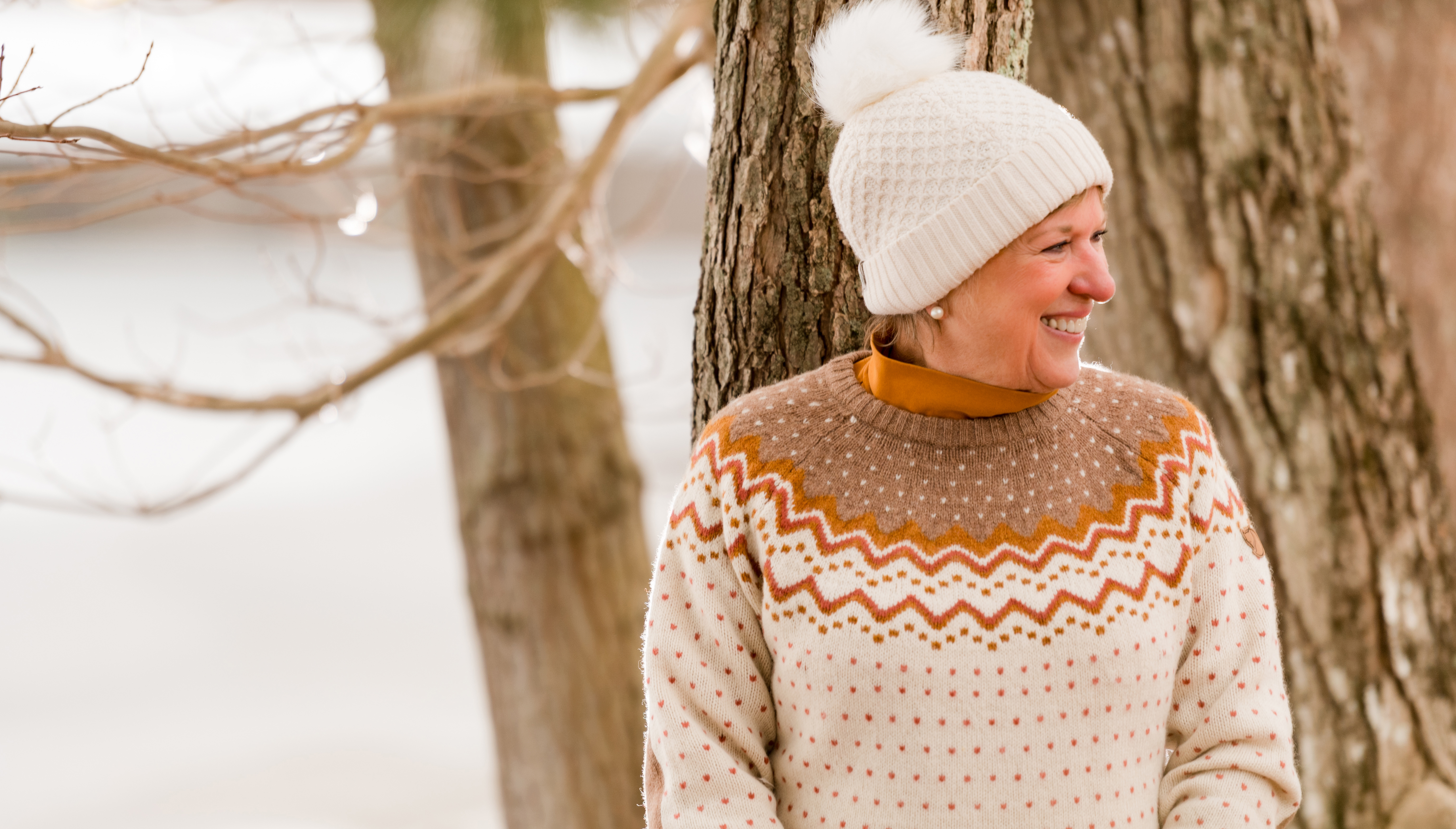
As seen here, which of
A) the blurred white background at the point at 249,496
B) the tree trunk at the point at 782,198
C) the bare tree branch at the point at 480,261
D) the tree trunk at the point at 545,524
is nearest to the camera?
the tree trunk at the point at 782,198

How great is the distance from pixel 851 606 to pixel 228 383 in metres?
8.53

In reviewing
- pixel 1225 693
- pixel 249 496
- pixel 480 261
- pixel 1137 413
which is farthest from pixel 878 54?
pixel 249 496

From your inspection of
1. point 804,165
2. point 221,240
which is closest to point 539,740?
point 804,165

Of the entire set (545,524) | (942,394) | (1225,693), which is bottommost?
(545,524)

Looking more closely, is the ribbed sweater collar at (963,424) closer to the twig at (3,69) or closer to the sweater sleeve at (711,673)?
the sweater sleeve at (711,673)

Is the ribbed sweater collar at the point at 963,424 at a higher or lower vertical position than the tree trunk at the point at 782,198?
lower

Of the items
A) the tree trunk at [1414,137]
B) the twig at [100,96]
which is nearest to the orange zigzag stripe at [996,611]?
the twig at [100,96]

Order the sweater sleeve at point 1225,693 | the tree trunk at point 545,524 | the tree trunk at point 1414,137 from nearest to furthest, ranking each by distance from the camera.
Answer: the sweater sleeve at point 1225,693, the tree trunk at point 1414,137, the tree trunk at point 545,524

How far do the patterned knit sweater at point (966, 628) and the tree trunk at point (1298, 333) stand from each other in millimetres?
844

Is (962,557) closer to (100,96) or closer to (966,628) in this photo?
(966,628)

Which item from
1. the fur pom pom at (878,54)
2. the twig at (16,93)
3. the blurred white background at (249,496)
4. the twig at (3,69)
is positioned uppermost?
the twig at (3,69)

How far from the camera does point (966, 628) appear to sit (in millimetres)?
1170

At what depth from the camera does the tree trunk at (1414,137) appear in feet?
8.46

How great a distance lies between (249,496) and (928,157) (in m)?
7.90
